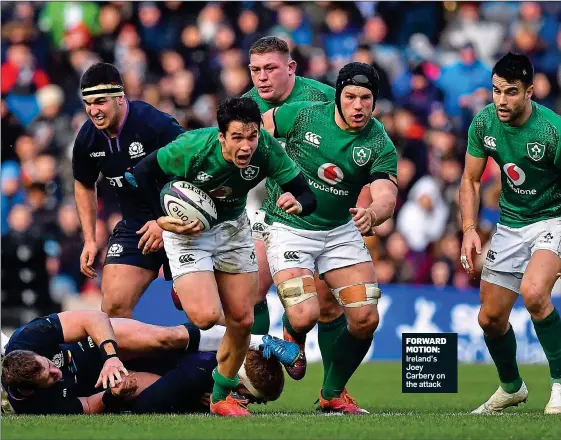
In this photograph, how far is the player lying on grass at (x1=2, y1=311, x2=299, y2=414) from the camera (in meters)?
8.56

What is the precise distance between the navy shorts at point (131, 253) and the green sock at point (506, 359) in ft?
8.54

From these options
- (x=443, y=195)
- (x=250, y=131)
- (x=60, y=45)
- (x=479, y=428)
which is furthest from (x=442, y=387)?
(x=60, y=45)

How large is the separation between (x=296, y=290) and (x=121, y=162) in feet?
5.88

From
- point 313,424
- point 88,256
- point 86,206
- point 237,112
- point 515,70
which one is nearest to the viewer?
point 313,424

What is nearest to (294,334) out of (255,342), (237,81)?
(255,342)

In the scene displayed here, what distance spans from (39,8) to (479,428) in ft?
37.8

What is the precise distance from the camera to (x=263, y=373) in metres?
9.49

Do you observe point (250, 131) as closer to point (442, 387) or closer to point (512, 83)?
point (512, 83)

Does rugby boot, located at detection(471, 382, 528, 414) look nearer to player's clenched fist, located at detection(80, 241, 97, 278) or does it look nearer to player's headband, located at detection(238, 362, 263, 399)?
player's headband, located at detection(238, 362, 263, 399)

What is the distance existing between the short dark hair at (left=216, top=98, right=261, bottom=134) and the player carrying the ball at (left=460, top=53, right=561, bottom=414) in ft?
6.62

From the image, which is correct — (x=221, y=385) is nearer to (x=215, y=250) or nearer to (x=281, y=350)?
(x=281, y=350)

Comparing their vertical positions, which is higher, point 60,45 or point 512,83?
point 60,45

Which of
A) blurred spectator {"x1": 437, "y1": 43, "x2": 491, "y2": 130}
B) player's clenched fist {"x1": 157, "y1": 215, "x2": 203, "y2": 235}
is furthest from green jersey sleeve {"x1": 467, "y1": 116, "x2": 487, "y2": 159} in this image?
blurred spectator {"x1": 437, "y1": 43, "x2": 491, "y2": 130}

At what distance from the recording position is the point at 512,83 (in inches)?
369
